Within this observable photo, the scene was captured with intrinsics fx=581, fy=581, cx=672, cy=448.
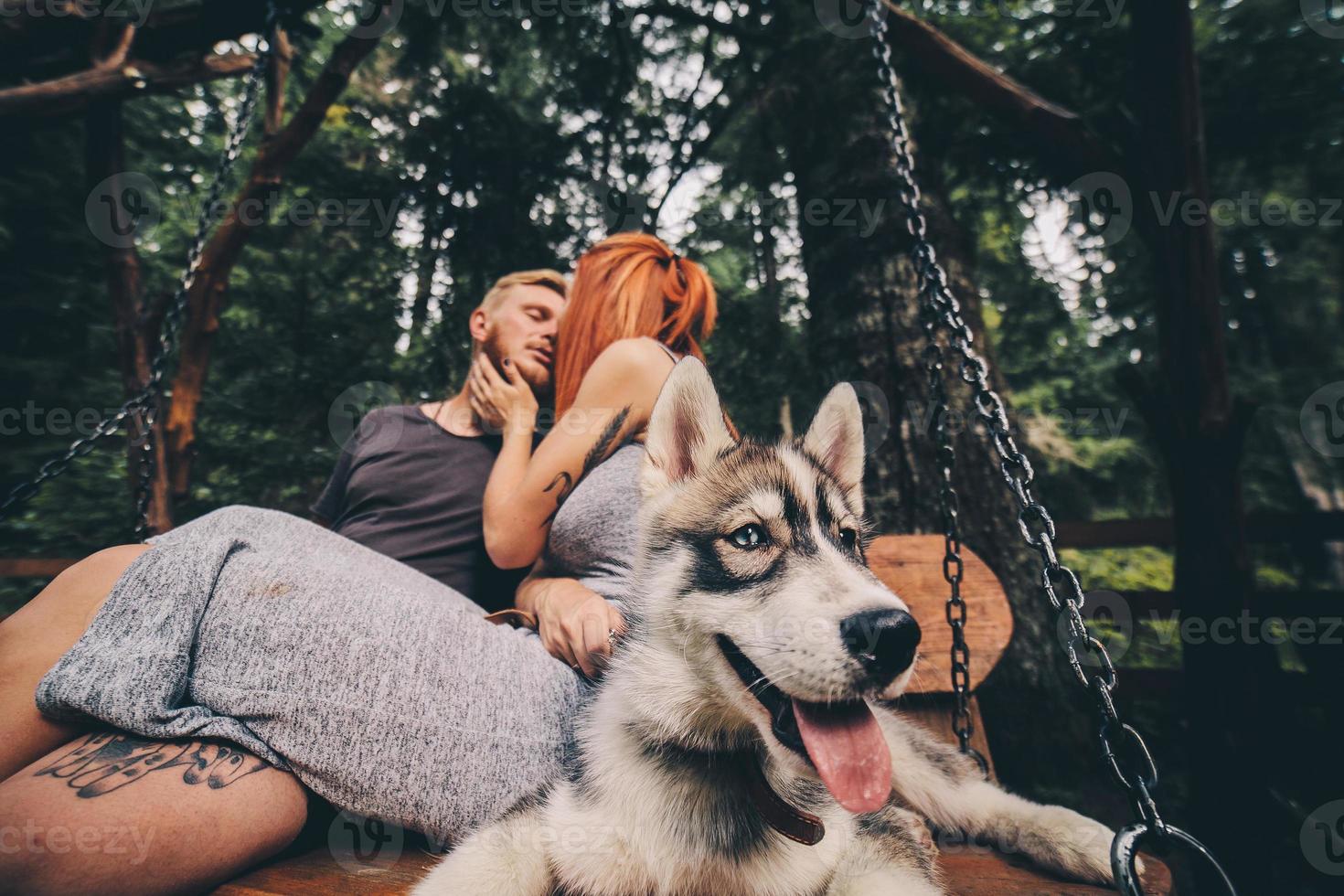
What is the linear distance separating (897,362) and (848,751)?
A: 124 inches

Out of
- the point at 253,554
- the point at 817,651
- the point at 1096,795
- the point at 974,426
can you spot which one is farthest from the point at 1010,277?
the point at 253,554

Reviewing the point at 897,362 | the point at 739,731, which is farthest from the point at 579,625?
the point at 897,362

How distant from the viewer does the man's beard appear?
3.07 metres

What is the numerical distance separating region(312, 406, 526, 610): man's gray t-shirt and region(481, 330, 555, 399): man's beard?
390 millimetres

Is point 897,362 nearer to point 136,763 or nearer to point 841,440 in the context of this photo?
point 841,440

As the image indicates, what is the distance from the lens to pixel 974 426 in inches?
149

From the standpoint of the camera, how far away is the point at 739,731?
1.53 meters

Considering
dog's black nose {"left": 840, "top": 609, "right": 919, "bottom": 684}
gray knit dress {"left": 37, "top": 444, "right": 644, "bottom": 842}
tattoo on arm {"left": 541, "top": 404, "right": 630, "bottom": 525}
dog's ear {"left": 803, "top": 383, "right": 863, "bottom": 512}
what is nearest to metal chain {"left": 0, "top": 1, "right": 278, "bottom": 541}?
gray knit dress {"left": 37, "top": 444, "right": 644, "bottom": 842}

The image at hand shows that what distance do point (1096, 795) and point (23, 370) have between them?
10821 millimetres

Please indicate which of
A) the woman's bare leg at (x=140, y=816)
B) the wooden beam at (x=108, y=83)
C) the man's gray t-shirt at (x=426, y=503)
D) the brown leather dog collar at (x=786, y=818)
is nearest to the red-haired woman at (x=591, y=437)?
the man's gray t-shirt at (x=426, y=503)

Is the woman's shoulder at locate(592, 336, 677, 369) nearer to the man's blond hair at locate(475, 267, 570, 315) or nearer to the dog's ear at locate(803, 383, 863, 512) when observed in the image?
the dog's ear at locate(803, 383, 863, 512)

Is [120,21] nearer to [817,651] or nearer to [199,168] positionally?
[199,168]

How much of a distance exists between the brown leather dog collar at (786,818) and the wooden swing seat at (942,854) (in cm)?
48

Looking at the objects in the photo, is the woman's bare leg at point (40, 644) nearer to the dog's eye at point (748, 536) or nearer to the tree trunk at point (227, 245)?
the dog's eye at point (748, 536)
